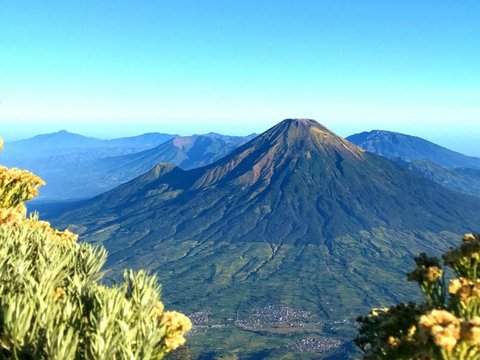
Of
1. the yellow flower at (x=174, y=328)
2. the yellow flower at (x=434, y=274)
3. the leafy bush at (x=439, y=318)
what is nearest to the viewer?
the leafy bush at (x=439, y=318)

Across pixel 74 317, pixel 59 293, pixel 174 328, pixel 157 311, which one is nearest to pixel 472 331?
pixel 174 328

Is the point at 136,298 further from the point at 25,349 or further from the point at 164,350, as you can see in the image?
the point at 25,349

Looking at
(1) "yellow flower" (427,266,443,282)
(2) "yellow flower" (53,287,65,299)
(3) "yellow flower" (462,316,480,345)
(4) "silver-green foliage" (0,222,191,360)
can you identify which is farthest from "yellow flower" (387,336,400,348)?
(2) "yellow flower" (53,287,65,299)

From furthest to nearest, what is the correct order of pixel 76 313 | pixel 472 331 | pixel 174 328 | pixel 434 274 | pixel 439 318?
pixel 434 274
pixel 174 328
pixel 76 313
pixel 439 318
pixel 472 331

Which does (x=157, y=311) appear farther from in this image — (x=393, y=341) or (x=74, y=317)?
(x=393, y=341)

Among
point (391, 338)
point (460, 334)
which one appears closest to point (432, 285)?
point (391, 338)

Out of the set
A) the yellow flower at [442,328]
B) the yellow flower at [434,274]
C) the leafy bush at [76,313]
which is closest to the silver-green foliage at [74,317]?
the leafy bush at [76,313]

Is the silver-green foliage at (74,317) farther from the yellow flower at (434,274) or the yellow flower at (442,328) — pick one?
the yellow flower at (434,274)
